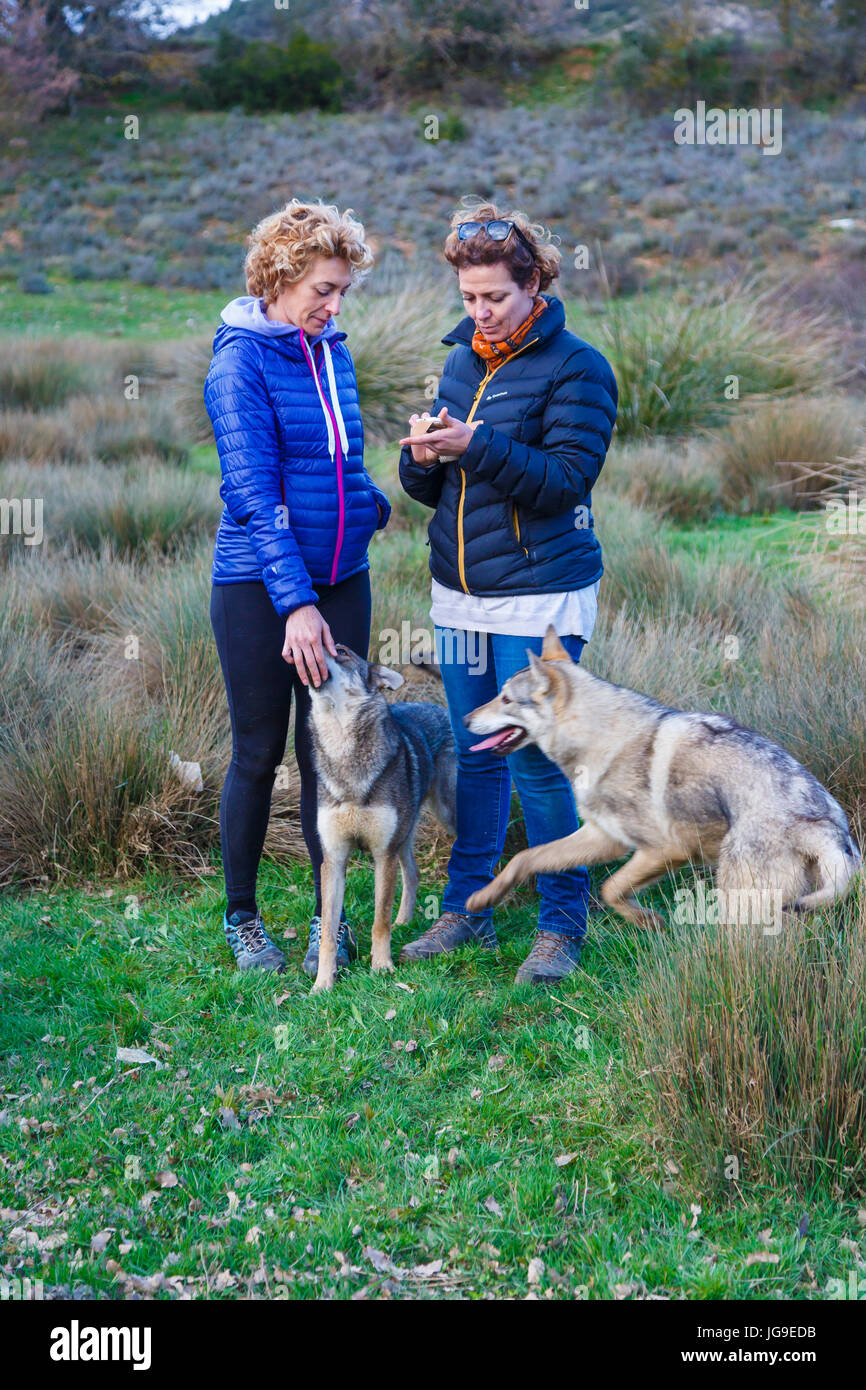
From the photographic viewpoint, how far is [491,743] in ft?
13.4

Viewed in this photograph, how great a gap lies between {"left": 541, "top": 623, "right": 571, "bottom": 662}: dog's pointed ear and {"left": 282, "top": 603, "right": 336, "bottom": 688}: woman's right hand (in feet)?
2.54

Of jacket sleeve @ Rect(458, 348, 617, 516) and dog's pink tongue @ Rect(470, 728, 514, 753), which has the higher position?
jacket sleeve @ Rect(458, 348, 617, 516)

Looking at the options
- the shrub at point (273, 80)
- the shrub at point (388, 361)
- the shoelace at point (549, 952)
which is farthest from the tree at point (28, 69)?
the shoelace at point (549, 952)

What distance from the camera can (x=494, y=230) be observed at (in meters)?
3.82

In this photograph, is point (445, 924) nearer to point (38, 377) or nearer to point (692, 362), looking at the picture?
point (692, 362)

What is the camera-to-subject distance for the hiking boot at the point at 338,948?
4590 mm

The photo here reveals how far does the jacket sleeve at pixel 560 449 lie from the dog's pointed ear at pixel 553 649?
1.39 ft

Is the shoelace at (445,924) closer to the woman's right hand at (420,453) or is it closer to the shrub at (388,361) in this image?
the woman's right hand at (420,453)

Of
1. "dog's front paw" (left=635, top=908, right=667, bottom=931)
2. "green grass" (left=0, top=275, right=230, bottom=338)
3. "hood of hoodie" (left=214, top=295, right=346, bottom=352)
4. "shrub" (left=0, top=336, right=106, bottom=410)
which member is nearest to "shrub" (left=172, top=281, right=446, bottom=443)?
"shrub" (left=0, top=336, right=106, bottom=410)

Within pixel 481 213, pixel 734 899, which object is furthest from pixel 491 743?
pixel 481 213

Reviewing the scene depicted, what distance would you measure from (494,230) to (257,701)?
1851 millimetres

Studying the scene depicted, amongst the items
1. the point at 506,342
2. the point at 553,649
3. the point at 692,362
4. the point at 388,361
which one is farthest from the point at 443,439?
the point at 388,361

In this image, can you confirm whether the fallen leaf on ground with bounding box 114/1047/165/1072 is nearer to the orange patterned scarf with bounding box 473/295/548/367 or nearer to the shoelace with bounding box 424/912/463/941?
the shoelace with bounding box 424/912/463/941

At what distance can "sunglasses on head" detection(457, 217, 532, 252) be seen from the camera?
3.82 meters
